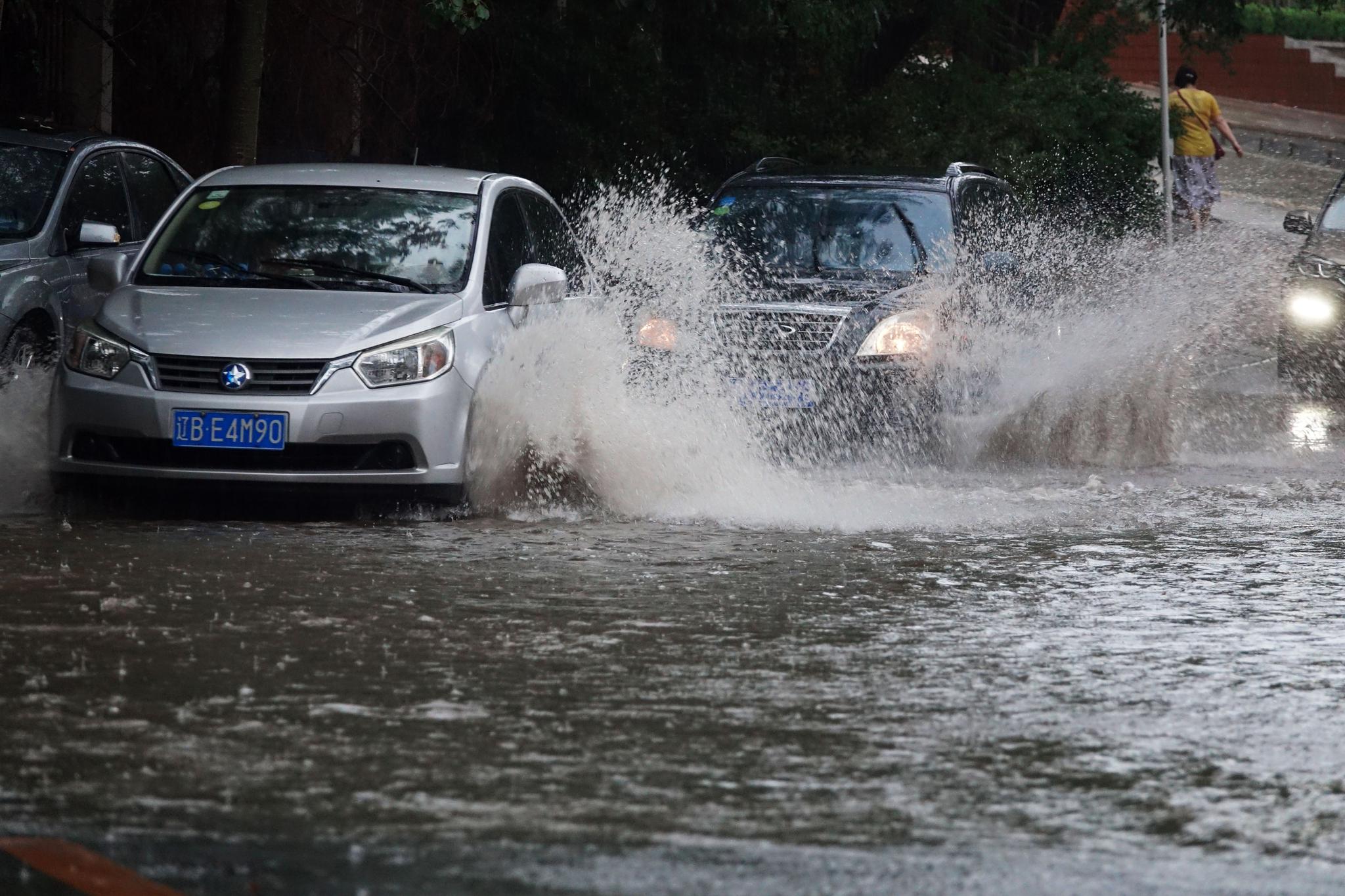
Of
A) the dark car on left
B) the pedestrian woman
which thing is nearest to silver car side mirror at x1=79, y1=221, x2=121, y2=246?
the dark car on left

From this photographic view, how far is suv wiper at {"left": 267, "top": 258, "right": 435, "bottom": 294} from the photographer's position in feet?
31.3

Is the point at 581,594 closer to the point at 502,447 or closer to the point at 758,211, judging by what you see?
the point at 502,447

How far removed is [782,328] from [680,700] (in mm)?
5496

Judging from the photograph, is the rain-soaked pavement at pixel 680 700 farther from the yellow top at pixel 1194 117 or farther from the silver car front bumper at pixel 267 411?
the yellow top at pixel 1194 117

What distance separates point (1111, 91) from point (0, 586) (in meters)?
20.3

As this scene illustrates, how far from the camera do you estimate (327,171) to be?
1034cm

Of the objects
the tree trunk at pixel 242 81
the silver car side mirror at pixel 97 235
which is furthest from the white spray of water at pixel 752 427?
the tree trunk at pixel 242 81

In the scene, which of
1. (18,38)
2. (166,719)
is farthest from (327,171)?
(18,38)

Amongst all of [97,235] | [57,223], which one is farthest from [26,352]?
[57,223]

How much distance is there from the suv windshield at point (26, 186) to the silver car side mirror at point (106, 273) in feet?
3.71

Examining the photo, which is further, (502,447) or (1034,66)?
(1034,66)

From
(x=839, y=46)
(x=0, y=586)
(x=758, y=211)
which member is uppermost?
(x=839, y=46)

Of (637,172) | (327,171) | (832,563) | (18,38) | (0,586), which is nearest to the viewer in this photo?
(0,586)

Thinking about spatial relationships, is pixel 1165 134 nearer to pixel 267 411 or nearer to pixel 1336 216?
pixel 1336 216
